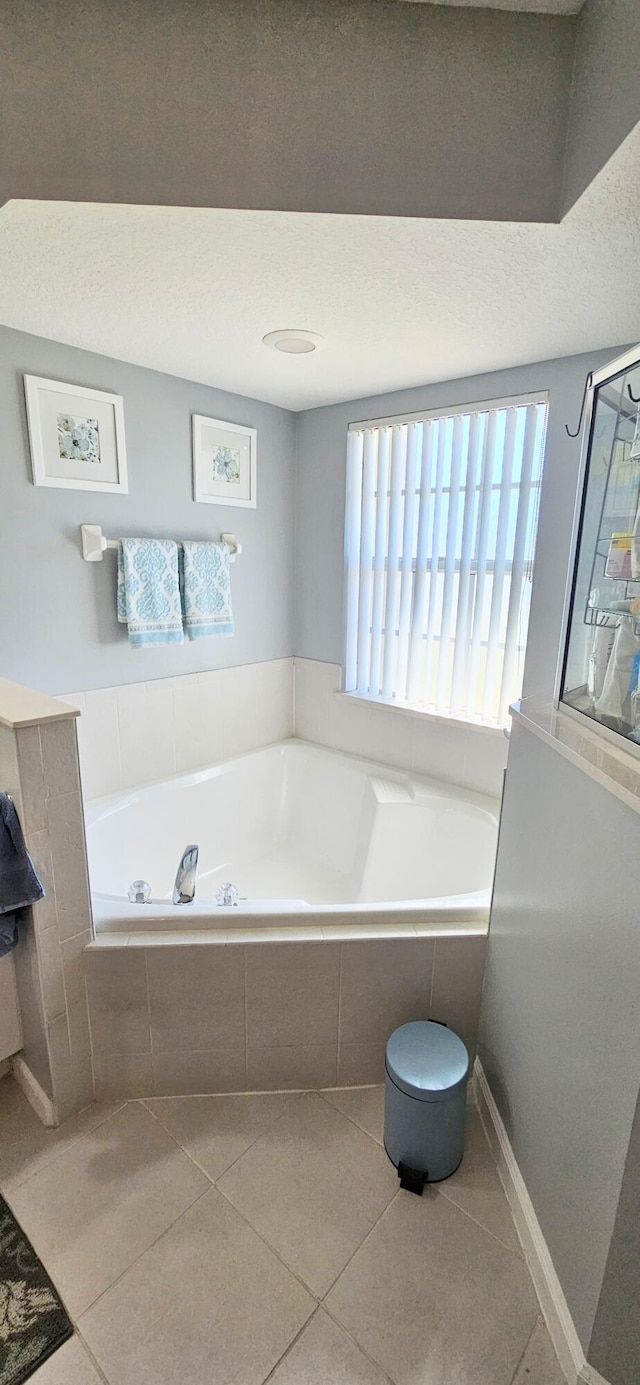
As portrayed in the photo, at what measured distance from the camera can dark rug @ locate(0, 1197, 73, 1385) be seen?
101 centimetres

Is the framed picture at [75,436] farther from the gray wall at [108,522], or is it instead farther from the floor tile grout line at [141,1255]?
the floor tile grout line at [141,1255]

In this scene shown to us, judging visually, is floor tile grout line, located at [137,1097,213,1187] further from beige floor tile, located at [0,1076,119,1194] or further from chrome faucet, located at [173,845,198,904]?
chrome faucet, located at [173,845,198,904]

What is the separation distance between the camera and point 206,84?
3.33 feet

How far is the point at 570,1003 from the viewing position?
3.40 feet

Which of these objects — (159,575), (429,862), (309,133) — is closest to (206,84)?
(309,133)

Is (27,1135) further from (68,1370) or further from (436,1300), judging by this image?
(436,1300)

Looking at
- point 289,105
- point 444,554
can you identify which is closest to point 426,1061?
point 444,554

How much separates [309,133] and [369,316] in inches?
21.8

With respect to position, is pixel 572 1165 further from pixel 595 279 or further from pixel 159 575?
pixel 159 575

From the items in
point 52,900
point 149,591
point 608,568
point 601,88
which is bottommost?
point 52,900

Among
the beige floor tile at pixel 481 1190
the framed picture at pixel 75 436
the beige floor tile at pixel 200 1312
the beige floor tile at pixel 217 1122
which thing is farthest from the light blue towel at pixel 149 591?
the beige floor tile at pixel 481 1190

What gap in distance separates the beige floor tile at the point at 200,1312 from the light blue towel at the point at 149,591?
67.0 inches

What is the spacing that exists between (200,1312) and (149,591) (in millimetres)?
1931

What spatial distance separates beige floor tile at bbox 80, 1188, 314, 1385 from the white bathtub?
2.00 feet
